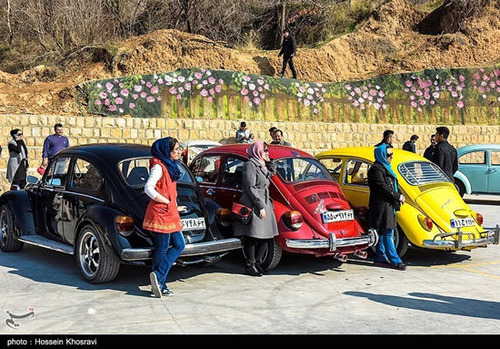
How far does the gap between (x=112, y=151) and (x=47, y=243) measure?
1482 millimetres

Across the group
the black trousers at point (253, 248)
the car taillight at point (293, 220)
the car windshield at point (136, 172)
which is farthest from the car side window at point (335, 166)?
the car windshield at point (136, 172)

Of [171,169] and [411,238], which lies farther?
[411,238]

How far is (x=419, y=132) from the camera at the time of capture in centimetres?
2356

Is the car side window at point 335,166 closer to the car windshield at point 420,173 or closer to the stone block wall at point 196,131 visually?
the car windshield at point 420,173

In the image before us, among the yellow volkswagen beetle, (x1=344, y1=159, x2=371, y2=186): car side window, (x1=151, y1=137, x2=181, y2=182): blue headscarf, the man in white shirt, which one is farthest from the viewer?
the man in white shirt

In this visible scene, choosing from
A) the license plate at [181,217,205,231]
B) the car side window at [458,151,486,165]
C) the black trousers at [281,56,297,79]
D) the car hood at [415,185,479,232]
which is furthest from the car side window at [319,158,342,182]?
the black trousers at [281,56,297,79]

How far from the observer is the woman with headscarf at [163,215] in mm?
6191

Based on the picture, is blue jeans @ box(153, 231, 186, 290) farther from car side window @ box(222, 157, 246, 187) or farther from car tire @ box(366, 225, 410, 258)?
car tire @ box(366, 225, 410, 258)

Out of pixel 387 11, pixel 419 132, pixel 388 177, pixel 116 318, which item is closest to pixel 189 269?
pixel 116 318

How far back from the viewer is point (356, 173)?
9.55m

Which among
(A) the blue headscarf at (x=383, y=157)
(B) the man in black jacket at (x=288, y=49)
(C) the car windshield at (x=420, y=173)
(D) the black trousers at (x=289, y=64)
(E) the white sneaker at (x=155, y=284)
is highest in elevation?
(B) the man in black jacket at (x=288, y=49)

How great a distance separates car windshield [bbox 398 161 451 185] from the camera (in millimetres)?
9012

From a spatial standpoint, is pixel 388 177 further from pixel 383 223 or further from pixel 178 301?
pixel 178 301

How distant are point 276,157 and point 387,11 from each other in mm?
23047
